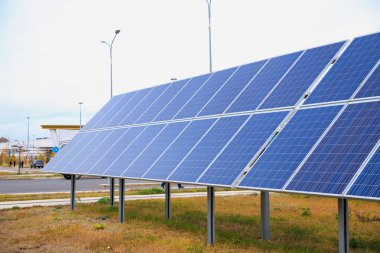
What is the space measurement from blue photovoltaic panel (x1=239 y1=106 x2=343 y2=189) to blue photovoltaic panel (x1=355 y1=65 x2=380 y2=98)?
28.2 inches

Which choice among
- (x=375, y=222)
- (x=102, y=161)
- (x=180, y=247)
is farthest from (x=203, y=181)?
(x=375, y=222)

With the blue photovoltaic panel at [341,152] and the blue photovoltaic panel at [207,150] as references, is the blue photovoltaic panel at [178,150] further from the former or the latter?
the blue photovoltaic panel at [341,152]

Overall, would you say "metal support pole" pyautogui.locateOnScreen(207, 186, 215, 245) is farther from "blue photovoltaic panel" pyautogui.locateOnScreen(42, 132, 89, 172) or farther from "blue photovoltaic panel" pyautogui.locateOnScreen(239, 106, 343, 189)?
"blue photovoltaic panel" pyautogui.locateOnScreen(42, 132, 89, 172)

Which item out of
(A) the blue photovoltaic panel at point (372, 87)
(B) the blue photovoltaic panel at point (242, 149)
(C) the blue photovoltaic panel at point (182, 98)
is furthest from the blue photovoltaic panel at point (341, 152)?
(C) the blue photovoltaic panel at point (182, 98)

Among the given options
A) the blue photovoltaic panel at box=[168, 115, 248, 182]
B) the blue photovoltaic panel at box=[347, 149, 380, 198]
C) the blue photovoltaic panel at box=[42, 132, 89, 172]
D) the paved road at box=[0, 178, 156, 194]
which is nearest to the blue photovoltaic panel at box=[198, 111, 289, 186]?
the blue photovoltaic panel at box=[168, 115, 248, 182]

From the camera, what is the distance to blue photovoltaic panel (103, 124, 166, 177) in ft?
60.1

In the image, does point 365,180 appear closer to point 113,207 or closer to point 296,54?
point 296,54

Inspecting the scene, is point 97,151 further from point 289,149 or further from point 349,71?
point 349,71

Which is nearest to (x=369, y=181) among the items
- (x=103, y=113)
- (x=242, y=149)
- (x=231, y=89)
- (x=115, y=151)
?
(x=242, y=149)

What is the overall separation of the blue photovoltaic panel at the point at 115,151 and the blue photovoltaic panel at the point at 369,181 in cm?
1214

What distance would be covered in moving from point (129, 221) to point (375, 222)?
1114cm

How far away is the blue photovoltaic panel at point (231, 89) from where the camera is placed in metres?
16.7

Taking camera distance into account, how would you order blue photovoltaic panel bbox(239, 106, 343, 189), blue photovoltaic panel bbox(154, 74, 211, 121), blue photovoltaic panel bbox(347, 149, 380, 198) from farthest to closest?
blue photovoltaic panel bbox(154, 74, 211, 121)
blue photovoltaic panel bbox(239, 106, 343, 189)
blue photovoltaic panel bbox(347, 149, 380, 198)

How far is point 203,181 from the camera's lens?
13.4m
